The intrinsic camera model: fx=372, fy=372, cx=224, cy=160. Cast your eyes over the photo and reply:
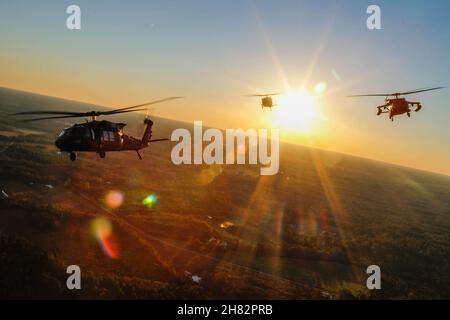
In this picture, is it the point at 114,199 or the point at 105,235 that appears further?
the point at 114,199

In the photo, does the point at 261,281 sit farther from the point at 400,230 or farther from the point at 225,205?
the point at 400,230

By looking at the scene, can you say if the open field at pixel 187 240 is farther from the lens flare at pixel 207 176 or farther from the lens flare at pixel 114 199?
the lens flare at pixel 207 176

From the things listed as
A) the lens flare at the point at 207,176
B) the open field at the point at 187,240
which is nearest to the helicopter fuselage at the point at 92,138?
the open field at the point at 187,240

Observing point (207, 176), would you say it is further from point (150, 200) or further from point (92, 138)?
point (92, 138)

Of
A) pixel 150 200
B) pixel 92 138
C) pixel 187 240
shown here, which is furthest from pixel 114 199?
pixel 92 138
